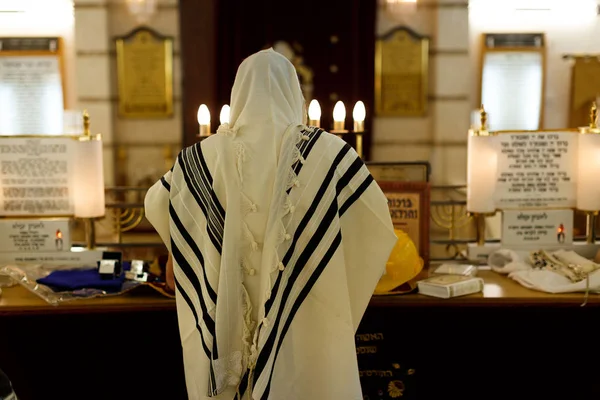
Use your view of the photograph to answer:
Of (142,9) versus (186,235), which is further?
(142,9)

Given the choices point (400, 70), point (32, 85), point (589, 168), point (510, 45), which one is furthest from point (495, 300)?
point (32, 85)

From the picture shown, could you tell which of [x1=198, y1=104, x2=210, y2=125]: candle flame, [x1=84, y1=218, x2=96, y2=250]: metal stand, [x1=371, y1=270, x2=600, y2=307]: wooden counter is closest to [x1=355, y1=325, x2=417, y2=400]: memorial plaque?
[x1=371, y1=270, x2=600, y2=307]: wooden counter

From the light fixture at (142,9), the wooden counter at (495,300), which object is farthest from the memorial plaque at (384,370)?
the light fixture at (142,9)

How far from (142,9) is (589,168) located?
15.2 feet

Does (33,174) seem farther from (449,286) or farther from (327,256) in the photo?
(449,286)

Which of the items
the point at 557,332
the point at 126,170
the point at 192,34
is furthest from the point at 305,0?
the point at 557,332

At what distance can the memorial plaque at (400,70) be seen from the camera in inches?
247

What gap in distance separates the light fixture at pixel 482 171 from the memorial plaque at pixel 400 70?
9.61 feet

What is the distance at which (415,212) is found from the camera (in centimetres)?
325

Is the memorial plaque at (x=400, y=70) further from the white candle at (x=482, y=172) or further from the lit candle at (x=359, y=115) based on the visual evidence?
the lit candle at (x=359, y=115)

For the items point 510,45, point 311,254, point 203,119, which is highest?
point 510,45

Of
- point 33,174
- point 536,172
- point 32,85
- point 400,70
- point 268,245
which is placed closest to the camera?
point 268,245

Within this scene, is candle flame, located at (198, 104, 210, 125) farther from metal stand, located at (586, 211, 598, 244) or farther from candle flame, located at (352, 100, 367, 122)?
metal stand, located at (586, 211, 598, 244)

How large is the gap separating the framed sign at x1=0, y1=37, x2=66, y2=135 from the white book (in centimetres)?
495
